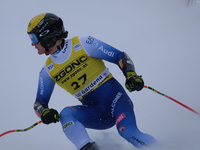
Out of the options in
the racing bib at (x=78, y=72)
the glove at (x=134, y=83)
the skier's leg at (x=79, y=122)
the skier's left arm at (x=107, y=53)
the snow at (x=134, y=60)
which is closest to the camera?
the glove at (x=134, y=83)

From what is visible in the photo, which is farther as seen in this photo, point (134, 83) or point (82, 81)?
point (82, 81)

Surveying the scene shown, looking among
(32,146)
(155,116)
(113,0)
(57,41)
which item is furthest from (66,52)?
(113,0)

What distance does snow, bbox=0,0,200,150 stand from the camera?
14.7ft

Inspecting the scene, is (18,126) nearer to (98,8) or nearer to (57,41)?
(57,41)

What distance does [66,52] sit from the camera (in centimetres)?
319

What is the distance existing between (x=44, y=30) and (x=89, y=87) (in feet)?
2.88

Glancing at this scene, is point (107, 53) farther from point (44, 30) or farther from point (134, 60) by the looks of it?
point (134, 60)

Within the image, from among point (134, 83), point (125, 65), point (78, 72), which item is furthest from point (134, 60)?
point (134, 83)

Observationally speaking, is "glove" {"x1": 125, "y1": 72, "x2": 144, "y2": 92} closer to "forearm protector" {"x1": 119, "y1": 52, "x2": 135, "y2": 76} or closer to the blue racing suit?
"forearm protector" {"x1": 119, "y1": 52, "x2": 135, "y2": 76}

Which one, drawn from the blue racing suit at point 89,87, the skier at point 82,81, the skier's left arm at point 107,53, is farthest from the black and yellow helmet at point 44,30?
the skier's left arm at point 107,53

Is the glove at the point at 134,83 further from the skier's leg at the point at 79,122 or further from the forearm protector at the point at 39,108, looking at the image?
the forearm protector at the point at 39,108

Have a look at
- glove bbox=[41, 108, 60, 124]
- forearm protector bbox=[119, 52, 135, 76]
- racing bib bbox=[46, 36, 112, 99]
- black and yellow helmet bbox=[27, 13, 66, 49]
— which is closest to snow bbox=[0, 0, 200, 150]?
forearm protector bbox=[119, 52, 135, 76]

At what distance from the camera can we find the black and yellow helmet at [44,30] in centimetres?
304

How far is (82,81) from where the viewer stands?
3256mm
